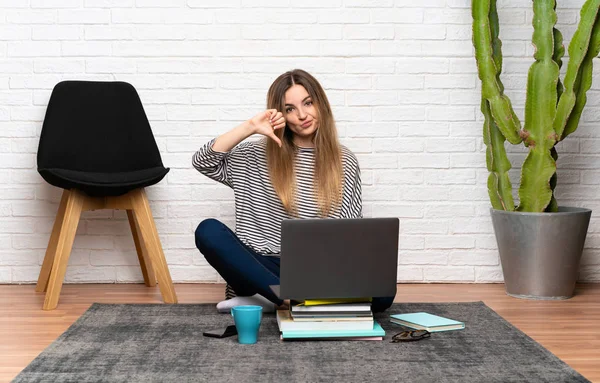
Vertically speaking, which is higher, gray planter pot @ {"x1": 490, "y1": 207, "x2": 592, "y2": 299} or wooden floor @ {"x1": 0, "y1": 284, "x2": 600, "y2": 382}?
gray planter pot @ {"x1": 490, "y1": 207, "x2": 592, "y2": 299}

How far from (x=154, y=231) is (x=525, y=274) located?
Result: 150 centimetres

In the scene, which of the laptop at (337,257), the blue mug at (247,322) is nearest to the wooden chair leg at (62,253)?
the blue mug at (247,322)

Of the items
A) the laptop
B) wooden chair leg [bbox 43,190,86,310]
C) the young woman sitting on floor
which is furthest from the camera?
wooden chair leg [bbox 43,190,86,310]

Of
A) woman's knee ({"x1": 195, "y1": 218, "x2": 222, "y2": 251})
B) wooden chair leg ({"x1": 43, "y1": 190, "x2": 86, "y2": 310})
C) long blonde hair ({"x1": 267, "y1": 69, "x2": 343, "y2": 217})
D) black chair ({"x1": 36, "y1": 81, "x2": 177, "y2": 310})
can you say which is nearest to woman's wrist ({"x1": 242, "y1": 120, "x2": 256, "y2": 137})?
long blonde hair ({"x1": 267, "y1": 69, "x2": 343, "y2": 217})

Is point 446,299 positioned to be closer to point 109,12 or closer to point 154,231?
point 154,231

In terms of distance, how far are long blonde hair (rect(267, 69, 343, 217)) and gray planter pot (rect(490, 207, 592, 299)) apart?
848 millimetres

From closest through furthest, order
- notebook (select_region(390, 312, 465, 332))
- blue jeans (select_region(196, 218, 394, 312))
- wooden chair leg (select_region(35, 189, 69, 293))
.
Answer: notebook (select_region(390, 312, 465, 332))
blue jeans (select_region(196, 218, 394, 312))
wooden chair leg (select_region(35, 189, 69, 293))

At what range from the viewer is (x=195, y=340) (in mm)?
2262

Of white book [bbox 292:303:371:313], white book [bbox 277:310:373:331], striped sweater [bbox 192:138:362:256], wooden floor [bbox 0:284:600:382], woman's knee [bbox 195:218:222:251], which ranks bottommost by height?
wooden floor [bbox 0:284:600:382]

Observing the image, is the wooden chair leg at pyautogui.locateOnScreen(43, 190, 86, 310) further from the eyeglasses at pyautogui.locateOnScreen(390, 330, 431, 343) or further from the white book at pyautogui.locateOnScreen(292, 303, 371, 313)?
the eyeglasses at pyautogui.locateOnScreen(390, 330, 431, 343)

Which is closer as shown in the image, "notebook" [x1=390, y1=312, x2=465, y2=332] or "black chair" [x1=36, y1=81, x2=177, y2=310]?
"notebook" [x1=390, y1=312, x2=465, y2=332]

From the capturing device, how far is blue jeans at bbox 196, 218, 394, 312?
8.23 ft

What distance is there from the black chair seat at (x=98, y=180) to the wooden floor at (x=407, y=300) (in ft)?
1.47

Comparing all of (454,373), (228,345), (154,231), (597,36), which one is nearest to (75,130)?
(154,231)
